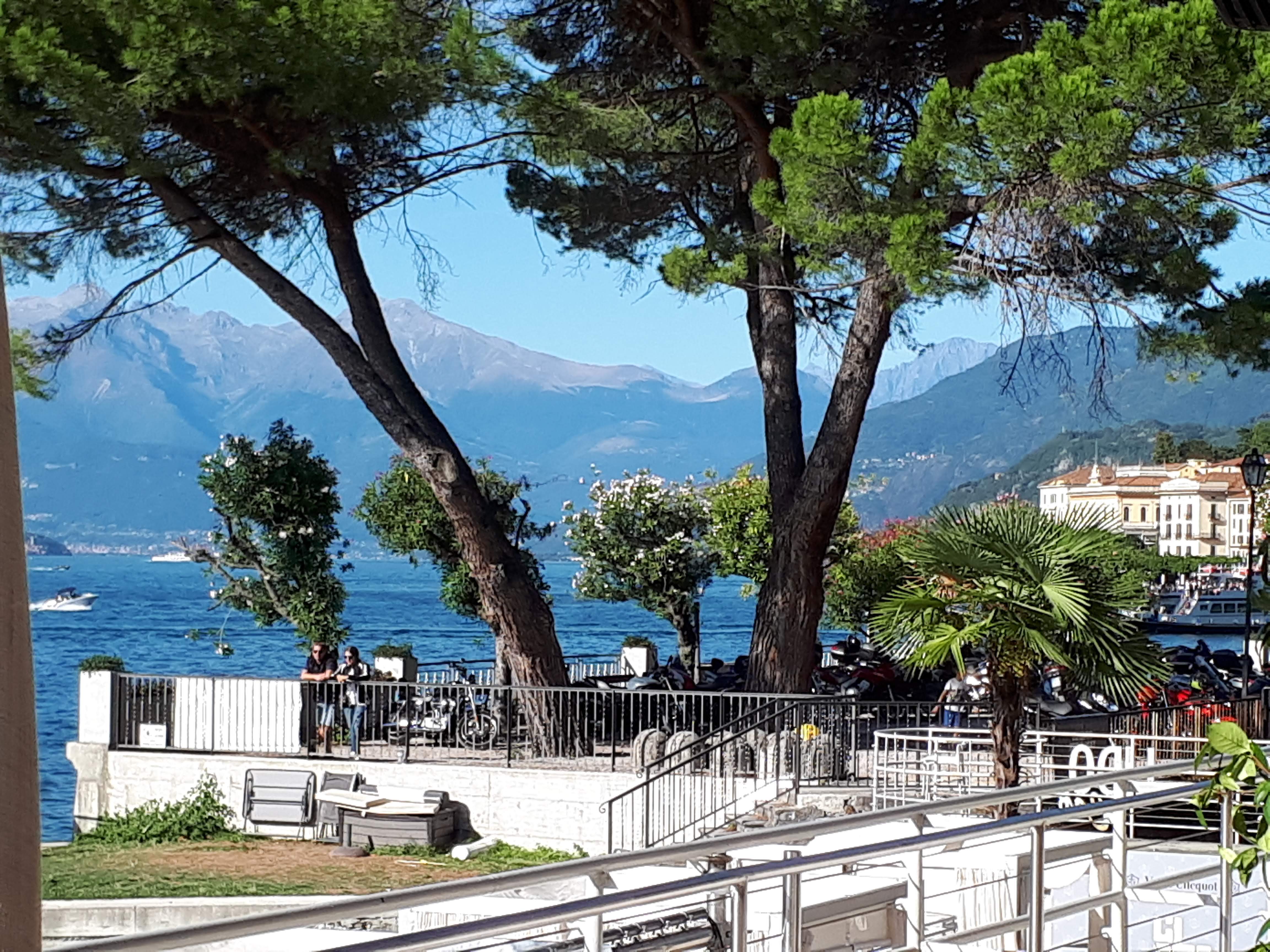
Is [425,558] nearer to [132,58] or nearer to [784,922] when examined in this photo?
[132,58]

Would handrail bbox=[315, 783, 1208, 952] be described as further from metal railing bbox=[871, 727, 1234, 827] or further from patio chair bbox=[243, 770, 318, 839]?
patio chair bbox=[243, 770, 318, 839]

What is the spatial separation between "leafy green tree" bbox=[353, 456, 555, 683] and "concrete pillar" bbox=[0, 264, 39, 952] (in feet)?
70.8

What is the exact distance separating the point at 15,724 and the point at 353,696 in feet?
53.9

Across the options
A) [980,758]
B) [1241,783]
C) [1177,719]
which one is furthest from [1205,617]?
[1241,783]

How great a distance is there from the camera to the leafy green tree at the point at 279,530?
2309 centimetres

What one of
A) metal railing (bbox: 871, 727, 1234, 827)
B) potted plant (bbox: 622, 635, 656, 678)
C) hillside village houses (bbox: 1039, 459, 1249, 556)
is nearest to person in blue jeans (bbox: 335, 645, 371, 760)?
potted plant (bbox: 622, 635, 656, 678)

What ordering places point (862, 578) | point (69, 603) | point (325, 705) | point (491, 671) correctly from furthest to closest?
point (69, 603), point (862, 578), point (491, 671), point (325, 705)

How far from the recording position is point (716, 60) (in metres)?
17.0

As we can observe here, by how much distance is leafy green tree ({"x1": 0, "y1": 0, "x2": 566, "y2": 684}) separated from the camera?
52.4ft

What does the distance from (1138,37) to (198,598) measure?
127m

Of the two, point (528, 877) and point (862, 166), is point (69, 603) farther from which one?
Result: point (528, 877)

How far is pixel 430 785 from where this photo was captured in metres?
17.0

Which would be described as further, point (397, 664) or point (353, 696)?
point (397, 664)

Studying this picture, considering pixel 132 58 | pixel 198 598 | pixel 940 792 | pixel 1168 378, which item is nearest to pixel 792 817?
pixel 940 792
